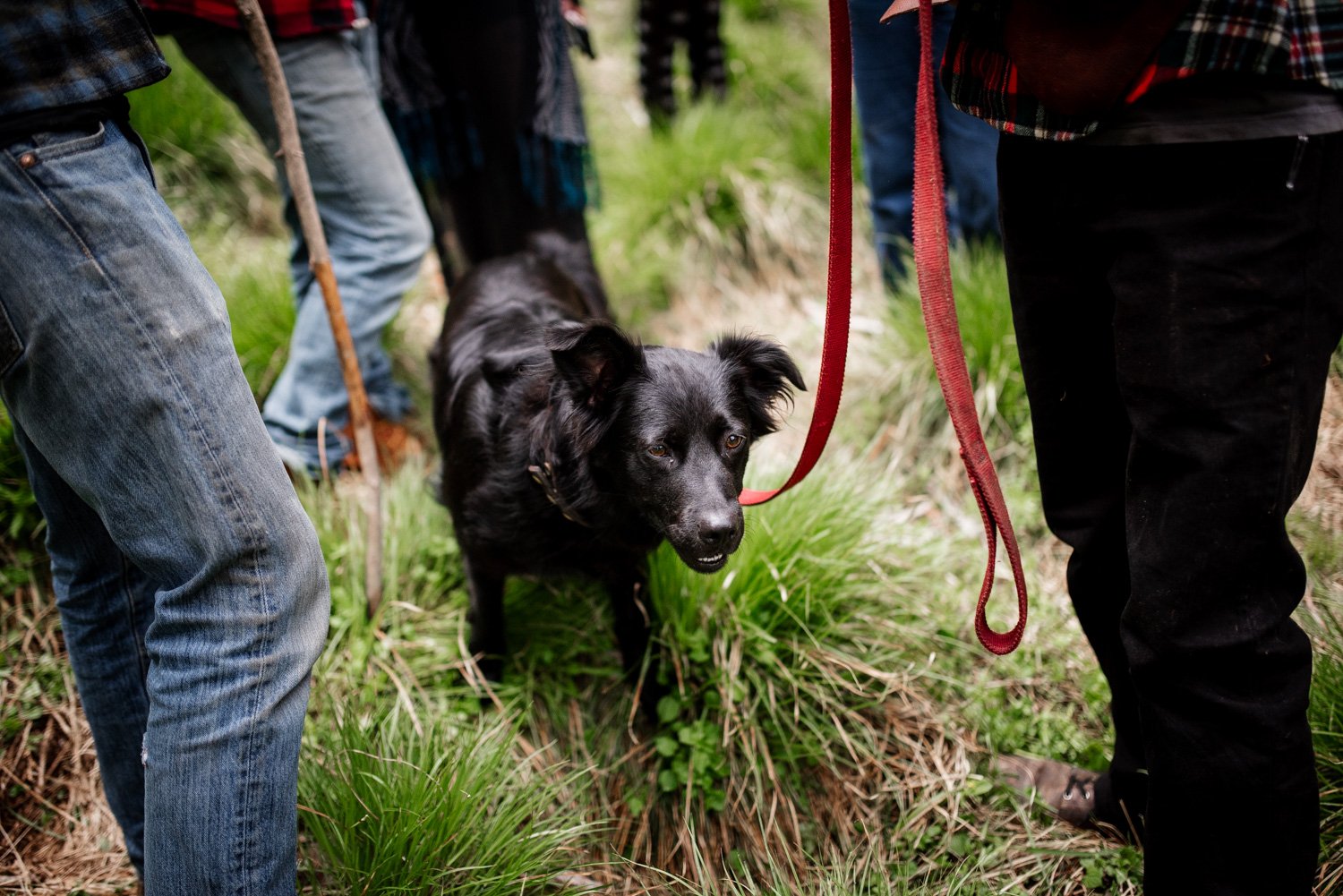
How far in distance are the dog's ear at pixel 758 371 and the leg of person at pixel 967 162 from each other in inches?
66.3

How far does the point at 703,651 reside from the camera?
2.47m

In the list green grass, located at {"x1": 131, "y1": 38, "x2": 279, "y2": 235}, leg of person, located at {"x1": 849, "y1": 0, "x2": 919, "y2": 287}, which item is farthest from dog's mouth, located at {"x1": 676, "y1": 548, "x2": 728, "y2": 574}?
green grass, located at {"x1": 131, "y1": 38, "x2": 279, "y2": 235}

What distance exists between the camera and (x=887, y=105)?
11.8ft

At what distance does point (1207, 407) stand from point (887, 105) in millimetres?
2641

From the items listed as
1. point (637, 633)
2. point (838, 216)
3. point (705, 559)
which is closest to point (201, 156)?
point (637, 633)

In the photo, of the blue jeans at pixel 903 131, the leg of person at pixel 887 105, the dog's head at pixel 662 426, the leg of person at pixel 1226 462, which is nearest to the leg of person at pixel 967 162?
the blue jeans at pixel 903 131

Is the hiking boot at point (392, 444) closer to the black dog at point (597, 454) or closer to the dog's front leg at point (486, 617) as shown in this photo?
the black dog at point (597, 454)

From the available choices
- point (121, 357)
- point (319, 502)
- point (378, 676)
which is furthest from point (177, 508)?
point (319, 502)

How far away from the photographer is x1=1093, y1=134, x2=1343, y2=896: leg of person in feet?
4.11

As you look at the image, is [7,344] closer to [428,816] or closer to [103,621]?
[103,621]

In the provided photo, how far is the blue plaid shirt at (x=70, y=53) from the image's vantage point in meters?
1.15

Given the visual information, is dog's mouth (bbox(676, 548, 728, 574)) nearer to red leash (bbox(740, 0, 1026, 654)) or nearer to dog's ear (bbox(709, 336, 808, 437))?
dog's ear (bbox(709, 336, 808, 437))

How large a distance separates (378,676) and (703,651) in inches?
36.6

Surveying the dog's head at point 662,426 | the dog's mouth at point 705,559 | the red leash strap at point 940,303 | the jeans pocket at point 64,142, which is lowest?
the dog's mouth at point 705,559
